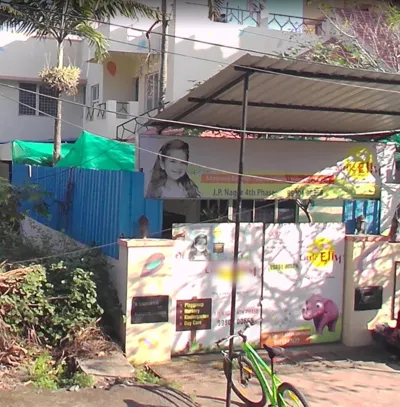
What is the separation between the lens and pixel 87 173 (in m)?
8.84

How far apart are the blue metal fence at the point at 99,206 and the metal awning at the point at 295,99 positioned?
110 cm

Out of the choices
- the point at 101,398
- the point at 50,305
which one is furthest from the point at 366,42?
the point at 101,398

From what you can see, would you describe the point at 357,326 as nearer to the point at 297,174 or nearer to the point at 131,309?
the point at 297,174

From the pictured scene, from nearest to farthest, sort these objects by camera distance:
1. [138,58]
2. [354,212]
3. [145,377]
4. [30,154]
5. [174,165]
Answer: [145,377]
[174,165]
[354,212]
[30,154]
[138,58]

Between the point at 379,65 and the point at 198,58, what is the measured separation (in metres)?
5.16

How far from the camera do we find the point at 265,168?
316 inches

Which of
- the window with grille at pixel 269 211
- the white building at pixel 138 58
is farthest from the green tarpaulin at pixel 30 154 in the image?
the window with grille at pixel 269 211

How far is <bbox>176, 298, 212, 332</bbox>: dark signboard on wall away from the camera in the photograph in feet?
22.9

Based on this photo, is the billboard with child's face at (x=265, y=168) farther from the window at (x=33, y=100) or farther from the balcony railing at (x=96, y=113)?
the window at (x=33, y=100)

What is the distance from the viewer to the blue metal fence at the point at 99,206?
23.5 ft

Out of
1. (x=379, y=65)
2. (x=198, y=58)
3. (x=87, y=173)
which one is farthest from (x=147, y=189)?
(x=198, y=58)

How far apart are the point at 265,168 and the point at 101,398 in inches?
159

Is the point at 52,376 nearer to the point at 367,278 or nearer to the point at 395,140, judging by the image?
the point at 367,278

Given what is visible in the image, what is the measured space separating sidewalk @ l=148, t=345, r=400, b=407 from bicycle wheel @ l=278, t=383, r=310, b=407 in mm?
675
